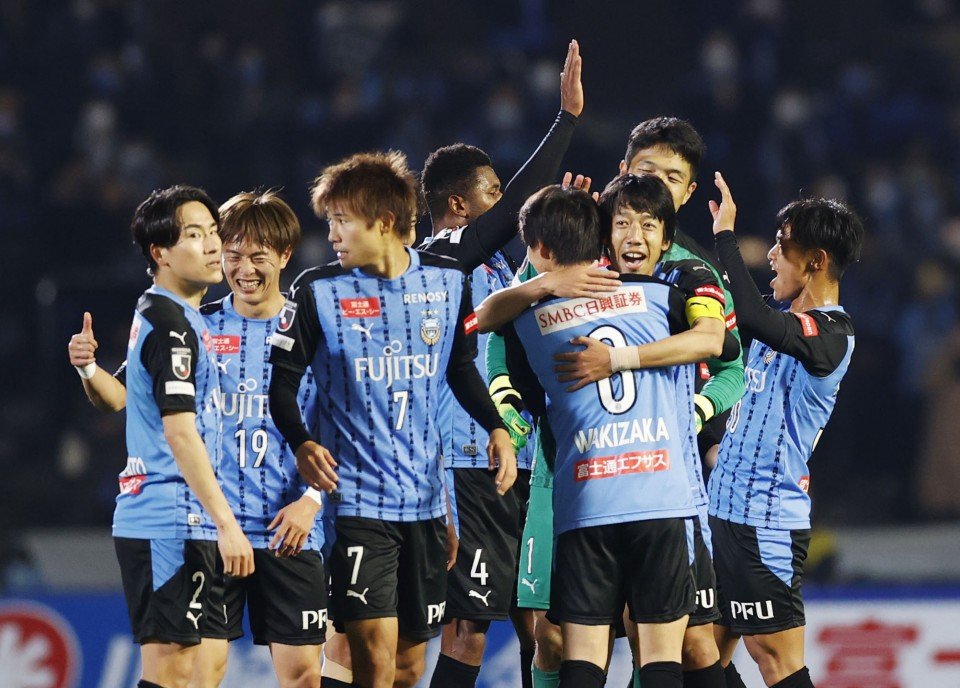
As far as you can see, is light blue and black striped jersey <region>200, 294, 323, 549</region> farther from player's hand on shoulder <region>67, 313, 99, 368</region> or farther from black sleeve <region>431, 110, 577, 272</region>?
black sleeve <region>431, 110, 577, 272</region>

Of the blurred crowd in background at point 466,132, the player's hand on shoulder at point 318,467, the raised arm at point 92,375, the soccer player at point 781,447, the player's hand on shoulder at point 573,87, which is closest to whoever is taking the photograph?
the player's hand on shoulder at point 318,467

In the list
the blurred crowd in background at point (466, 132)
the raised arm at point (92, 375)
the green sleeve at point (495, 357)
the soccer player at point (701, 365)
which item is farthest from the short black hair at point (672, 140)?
the blurred crowd in background at point (466, 132)

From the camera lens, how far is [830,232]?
4.88m

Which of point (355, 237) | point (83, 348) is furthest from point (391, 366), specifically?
point (83, 348)

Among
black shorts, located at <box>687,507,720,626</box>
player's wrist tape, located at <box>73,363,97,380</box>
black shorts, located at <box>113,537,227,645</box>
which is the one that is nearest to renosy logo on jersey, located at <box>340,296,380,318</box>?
black shorts, located at <box>113,537,227,645</box>

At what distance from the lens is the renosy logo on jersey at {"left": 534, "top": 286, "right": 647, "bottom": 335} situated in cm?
404

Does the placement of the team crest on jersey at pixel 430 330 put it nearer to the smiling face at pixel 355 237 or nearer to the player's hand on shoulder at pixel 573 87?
the smiling face at pixel 355 237

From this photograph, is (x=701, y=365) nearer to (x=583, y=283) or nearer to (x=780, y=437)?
(x=780, y=437)

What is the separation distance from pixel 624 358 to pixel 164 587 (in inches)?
57.7

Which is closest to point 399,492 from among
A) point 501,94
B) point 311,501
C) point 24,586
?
point 311,501

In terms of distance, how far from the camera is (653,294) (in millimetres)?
4102

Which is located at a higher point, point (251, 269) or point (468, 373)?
point (251, 269)

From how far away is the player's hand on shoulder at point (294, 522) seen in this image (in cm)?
428

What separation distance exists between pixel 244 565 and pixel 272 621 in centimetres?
50
